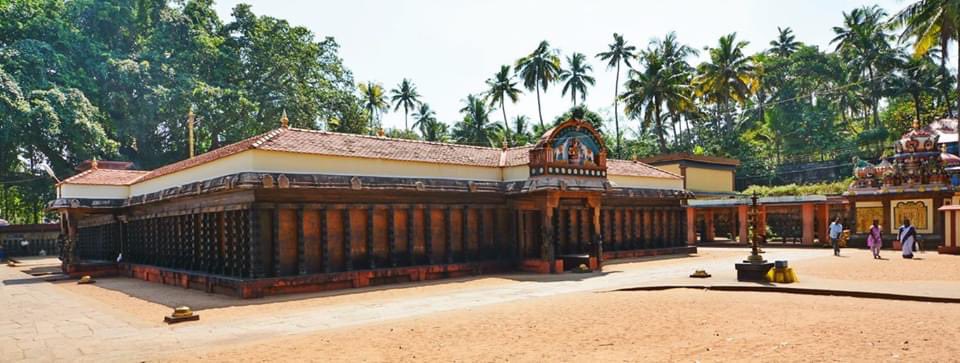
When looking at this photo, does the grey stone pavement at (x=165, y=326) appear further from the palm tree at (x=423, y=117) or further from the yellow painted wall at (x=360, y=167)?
the palm tree at (x=423, y=117)

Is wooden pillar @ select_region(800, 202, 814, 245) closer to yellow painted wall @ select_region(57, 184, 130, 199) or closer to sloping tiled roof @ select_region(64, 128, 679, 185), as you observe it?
sloping tiled roof @ select_region(64, 128, 679, 185)

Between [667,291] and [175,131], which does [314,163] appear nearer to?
[667,291]

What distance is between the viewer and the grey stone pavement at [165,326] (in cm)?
963

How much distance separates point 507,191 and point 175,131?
34.3m

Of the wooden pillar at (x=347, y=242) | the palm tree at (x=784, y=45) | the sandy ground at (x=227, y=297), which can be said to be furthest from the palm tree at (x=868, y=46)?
the wooden pillar at (x=347, y=242)

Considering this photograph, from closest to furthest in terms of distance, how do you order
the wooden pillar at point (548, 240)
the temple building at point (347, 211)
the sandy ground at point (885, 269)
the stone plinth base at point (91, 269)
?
the temple building at point (347, 211) → the sandy ground at point (885, 269) → the wooden pillar at point (548, 240) → the stone plinth base at point (91, 269)

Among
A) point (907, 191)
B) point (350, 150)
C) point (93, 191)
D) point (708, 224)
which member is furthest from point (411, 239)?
point (907, 191)

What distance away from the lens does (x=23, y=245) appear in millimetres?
39094

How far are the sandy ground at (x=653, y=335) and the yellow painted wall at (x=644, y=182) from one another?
13.9 meters

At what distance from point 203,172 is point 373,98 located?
2030 inches

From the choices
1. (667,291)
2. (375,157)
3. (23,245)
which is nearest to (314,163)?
(375,157)

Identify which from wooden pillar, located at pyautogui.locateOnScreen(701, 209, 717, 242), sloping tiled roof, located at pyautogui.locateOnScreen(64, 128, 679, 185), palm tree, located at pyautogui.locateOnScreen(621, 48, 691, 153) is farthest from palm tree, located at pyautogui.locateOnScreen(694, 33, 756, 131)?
sloping tiled roof, located at pyautogui.locateOnScreen(64, 128, 679, 185)

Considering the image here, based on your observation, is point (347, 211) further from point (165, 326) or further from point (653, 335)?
point (653, 335)

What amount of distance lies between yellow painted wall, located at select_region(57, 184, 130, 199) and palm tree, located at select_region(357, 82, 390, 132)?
144 ft
